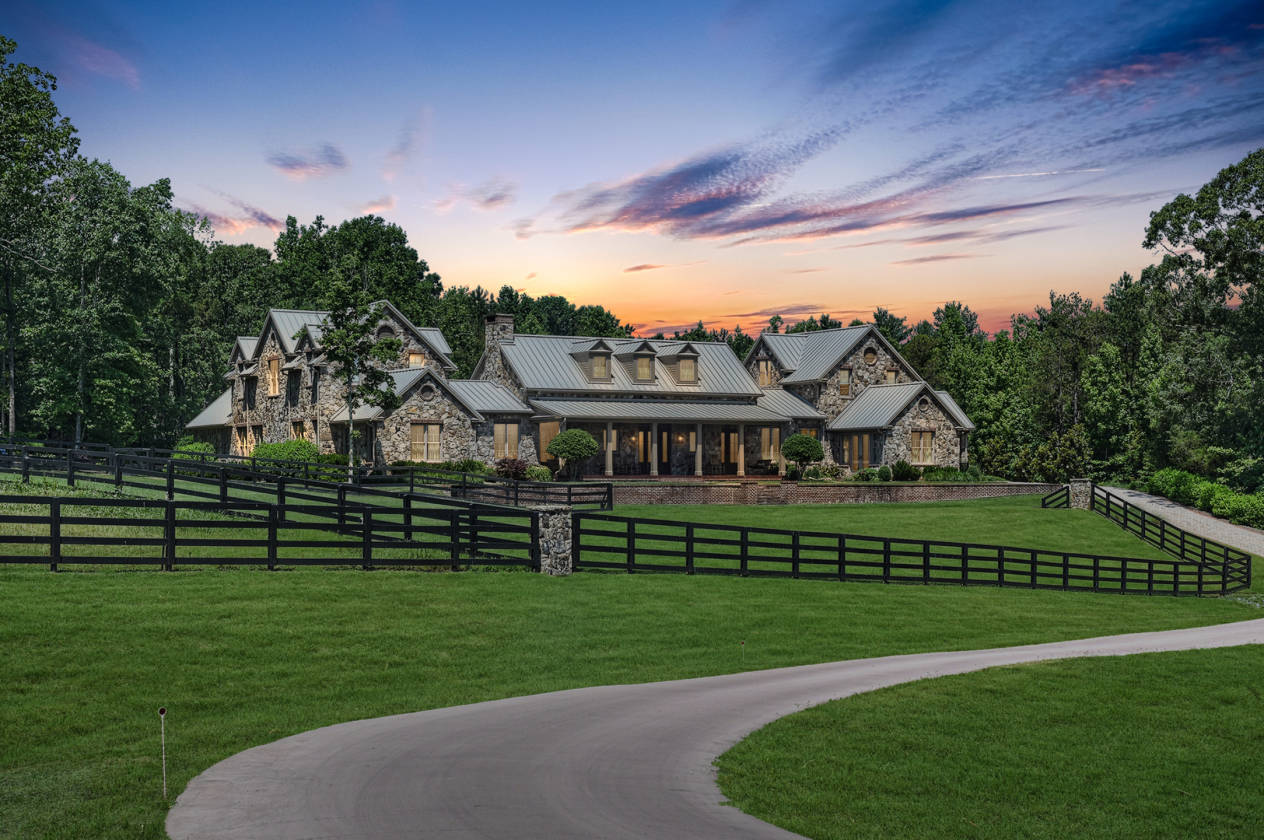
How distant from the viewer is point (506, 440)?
2197 inches

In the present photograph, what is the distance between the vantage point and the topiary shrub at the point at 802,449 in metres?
58.1

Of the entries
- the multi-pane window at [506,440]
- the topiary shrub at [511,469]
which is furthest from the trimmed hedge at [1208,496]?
the multi-pane window at [506,440]

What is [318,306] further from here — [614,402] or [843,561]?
[843,561]

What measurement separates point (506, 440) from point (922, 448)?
78.6ft

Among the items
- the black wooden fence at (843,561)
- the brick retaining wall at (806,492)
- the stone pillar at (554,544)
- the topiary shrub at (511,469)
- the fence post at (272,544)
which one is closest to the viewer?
the fence post at (272,544)

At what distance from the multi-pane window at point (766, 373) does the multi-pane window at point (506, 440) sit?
18840 millimetres

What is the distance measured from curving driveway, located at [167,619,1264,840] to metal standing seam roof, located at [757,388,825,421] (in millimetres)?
47848

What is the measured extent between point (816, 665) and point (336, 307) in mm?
37870

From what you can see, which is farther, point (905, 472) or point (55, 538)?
point (905, 472)

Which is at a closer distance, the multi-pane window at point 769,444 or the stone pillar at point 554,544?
the stone pillar at point 554,544

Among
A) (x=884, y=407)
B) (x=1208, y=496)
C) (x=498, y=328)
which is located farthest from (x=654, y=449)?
(x=1208, y=496)

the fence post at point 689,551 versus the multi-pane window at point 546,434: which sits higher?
the multi-pane window at point 546,434

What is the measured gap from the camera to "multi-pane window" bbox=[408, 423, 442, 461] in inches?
2119

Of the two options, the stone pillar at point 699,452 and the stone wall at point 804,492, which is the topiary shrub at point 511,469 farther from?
the stone pillar at point 699,452
